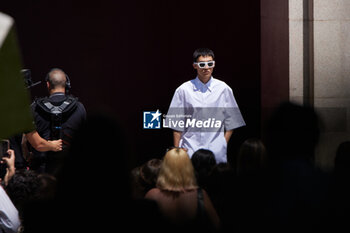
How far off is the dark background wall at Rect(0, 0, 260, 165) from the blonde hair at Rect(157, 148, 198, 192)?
11.3 feet

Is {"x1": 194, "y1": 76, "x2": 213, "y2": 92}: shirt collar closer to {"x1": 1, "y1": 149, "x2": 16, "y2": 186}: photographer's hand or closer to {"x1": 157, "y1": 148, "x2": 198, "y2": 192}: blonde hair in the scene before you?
{"x1": 1, "y1": 149, "x2": 16, "y2": 186}: photographer's hand

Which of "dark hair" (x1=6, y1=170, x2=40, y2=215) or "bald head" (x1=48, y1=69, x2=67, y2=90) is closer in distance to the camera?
"dark hair" (x1=6, y1=170, x2=40, y2=215)

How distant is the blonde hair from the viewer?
14.3 ft

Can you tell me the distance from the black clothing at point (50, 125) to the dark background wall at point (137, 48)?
1.37 m

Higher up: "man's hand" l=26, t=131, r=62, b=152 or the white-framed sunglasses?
the white-framed sunglasses

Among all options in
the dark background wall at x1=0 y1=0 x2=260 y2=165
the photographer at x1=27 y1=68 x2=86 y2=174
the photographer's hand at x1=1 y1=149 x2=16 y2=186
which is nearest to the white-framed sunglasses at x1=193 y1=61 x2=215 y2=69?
the dark background wall at x1=0 y1=0 x2=260 y2=165

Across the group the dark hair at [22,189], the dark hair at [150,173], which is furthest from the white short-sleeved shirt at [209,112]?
the dark hair at [22,189]

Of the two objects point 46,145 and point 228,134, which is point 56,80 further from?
point 228,134

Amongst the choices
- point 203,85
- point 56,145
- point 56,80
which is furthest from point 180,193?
point 203,85

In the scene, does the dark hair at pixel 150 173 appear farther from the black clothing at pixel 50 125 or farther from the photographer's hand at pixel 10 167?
the black clothing at pixel 50 125

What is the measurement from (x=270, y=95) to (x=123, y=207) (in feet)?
21.0

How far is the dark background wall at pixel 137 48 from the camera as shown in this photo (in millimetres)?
7930

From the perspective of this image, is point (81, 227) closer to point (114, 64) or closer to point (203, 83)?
point (203, 83)

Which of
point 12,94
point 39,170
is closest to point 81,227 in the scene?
point 12,94
